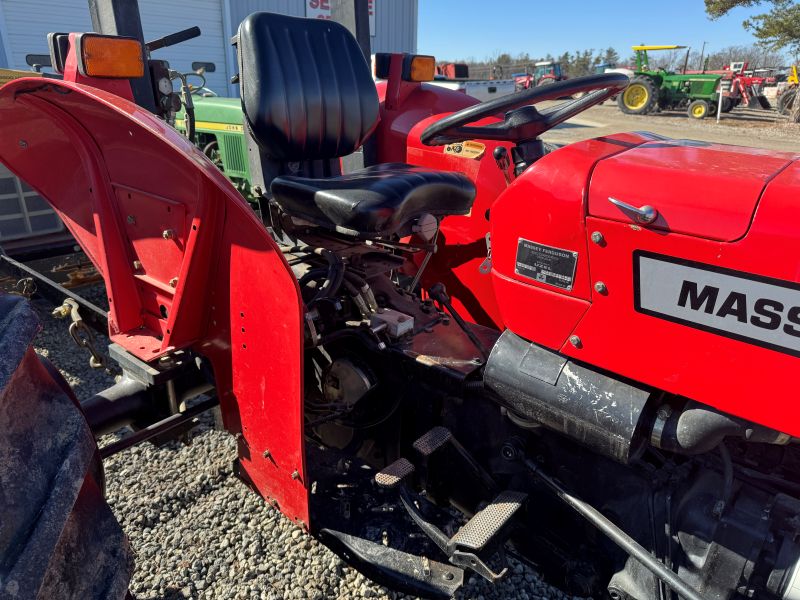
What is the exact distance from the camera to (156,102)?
2330 mm

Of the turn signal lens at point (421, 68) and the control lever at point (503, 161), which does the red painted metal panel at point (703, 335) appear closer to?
the control lever at point (503, 161)

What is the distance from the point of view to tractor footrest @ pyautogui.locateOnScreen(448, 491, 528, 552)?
4.60 ft

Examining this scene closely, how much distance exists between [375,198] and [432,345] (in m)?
0.45

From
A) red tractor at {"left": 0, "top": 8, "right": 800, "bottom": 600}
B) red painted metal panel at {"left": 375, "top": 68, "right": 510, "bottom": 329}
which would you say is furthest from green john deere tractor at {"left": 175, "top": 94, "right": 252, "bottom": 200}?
red tractor at {"left": 0, "top": 8, "right": 800, "bottom": 600}

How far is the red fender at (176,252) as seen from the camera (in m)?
1.45

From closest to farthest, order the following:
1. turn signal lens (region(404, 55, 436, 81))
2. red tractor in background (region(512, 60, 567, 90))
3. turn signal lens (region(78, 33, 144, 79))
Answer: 1. turn signal lens (region(78, 33, 144, 79))
2. turn signal lens (region(404, 55, 436, 81))
3. red tractor in background (region(512, 60, 567, 90))

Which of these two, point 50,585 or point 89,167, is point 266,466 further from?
point 89,167

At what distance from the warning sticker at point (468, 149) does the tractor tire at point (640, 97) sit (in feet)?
52.6

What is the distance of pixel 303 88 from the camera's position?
2.21 meters

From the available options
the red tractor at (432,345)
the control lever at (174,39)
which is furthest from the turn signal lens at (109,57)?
the control lever at (174,39)

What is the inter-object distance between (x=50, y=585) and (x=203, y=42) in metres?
11.7

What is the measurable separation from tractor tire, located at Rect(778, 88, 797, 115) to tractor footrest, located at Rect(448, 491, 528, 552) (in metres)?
19.0

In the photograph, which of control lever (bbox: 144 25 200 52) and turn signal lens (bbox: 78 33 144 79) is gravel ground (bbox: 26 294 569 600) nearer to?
turn signal lens (bbox: 78 33 144 79)

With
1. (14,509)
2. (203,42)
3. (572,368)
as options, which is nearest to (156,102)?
(14,509)
